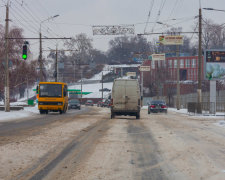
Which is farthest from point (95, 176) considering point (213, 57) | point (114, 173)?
point (213, 57)

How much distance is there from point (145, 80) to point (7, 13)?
6479 centimetres

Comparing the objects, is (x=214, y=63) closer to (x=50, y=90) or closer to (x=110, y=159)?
(x=50, y=90)

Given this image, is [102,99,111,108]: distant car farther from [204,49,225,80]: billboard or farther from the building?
[204,49,225,80]: billboard

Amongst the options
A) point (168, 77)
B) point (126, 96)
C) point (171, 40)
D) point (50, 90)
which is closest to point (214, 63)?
point (171, 40)

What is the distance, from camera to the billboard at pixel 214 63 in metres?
37.8

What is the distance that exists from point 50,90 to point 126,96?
979 cm

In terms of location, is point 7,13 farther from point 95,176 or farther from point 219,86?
point 219,86

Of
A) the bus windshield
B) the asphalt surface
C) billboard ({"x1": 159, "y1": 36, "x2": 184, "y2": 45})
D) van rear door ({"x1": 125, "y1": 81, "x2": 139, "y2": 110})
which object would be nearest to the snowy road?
the asphalt surface

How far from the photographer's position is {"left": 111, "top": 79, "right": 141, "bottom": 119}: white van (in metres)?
26.9

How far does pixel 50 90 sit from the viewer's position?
113 ft

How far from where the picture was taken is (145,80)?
97312mm

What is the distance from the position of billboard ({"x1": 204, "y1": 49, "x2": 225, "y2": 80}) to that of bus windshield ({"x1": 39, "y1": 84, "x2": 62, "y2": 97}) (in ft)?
45.4

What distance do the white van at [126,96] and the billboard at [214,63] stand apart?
13.2 meters

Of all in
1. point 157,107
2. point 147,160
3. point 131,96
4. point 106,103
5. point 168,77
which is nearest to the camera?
point 147,160
